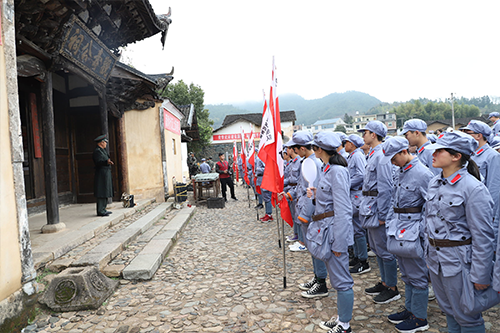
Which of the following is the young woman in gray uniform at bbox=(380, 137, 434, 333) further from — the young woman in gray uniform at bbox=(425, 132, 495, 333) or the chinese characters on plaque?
the chinese characters on plaque

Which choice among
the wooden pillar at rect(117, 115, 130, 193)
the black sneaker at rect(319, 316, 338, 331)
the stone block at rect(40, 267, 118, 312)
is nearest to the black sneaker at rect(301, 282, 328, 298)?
the black sneaker at rect(319, 316, 338, 331)

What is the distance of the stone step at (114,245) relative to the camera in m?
4.50

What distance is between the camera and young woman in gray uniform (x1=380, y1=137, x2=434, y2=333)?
2809 millimetres

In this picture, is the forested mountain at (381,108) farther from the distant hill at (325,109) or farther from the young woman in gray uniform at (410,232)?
the young woman in gray uniform at (410,232)

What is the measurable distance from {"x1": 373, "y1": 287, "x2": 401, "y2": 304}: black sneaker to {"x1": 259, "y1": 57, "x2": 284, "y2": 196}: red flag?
1.73m

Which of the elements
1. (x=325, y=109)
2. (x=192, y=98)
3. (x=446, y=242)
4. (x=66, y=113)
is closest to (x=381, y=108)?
(x=325, y=109)

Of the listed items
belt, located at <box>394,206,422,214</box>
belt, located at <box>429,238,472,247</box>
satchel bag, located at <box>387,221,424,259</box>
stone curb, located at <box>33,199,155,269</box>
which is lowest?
stone curb, located at <box>33,199,155,269</box>

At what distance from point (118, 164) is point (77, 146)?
52.4 inches

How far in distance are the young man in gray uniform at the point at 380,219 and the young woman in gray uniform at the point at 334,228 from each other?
2.46 feet

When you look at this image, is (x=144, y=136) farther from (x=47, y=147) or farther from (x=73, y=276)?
(x=73, y=276)

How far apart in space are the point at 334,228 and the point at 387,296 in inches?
54.9

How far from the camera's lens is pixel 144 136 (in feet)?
37.0

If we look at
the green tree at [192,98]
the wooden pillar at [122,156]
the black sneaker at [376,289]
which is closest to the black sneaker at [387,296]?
the black sneaker at [376,289]

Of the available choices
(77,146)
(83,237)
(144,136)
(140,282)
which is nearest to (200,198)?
(144,136)
